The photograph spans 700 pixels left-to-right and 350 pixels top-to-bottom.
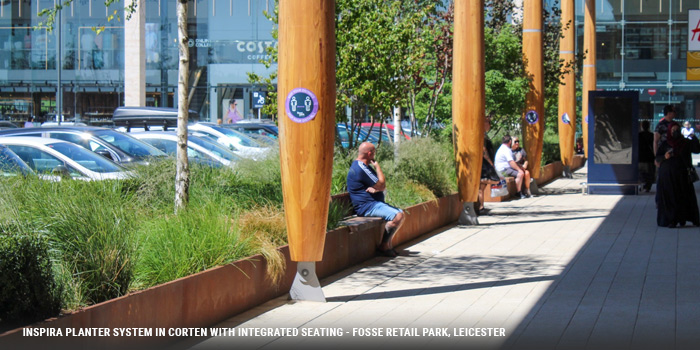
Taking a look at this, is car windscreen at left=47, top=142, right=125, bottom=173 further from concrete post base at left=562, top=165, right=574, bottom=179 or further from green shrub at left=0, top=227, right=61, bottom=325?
concrete post base at left=562, top=165, right=574, bottom=179

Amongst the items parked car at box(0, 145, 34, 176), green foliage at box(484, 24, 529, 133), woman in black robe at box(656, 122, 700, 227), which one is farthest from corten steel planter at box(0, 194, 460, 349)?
green foliage at box(484, 24, 529, 133)

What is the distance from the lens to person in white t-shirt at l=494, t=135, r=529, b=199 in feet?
71.8

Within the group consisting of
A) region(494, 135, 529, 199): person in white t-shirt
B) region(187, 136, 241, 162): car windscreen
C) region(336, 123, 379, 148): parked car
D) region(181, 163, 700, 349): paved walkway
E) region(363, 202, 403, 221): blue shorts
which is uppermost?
region(336, 123, 379, 148): parked car

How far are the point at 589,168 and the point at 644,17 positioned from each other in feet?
89.8

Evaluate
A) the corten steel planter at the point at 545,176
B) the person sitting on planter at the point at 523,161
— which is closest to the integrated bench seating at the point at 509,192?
the corten steel planter at the point at 545,176

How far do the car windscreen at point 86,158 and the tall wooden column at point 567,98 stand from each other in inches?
730

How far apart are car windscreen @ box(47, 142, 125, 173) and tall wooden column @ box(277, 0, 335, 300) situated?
18.3 ft

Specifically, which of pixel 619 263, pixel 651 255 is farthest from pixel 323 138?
pixel 651 255

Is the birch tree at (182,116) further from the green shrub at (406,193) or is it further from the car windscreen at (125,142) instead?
the car windscreen at (125,142)

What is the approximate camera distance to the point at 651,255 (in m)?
11.9

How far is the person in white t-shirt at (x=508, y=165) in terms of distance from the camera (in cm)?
2188

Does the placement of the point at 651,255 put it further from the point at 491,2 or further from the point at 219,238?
the point at 491,2

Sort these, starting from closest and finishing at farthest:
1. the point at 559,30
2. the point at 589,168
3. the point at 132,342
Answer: the point at 132,342, the point at 589,168, the point at 559,30

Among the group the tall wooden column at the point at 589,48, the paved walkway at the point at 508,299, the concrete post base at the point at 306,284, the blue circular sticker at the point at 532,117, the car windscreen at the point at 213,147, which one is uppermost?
the tall wooden column at the point at 589,48
